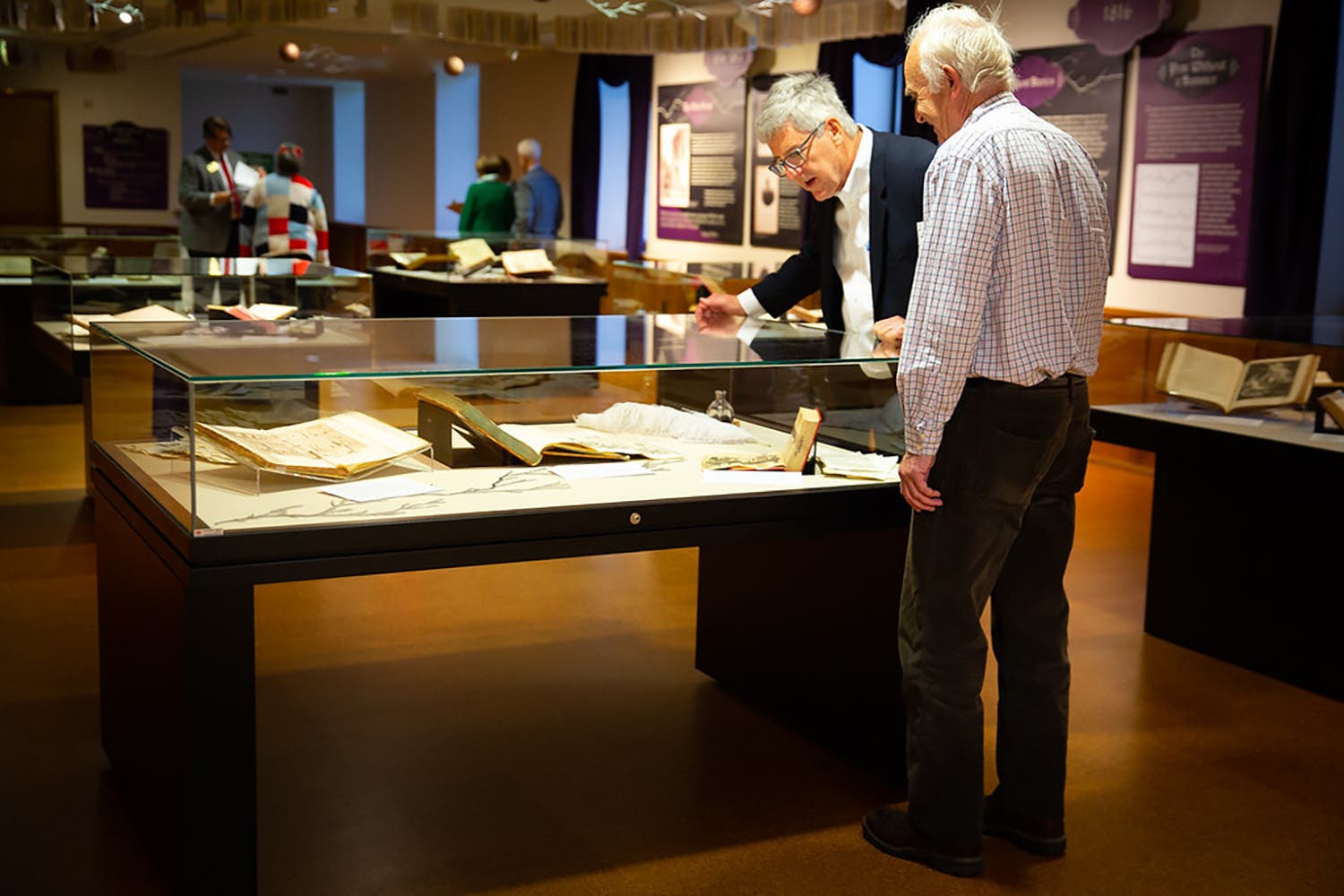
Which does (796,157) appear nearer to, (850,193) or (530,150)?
(850,193)

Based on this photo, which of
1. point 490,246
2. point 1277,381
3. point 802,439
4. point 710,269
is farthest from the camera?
point 490,246

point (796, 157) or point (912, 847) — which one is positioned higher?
point (796, 157)

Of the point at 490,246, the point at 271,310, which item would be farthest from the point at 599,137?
the point at 271,310

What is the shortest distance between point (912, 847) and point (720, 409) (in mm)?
1125

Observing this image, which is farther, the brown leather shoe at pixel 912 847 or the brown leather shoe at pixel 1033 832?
the brown leather shoe at pixel 1033 832

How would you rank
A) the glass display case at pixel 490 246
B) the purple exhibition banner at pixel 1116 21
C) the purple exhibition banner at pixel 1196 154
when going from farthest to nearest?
the glass display case at pixel 490 246 < the purple exhibition banner at pixel 1116 21 < the purple exhibition banner at pixel 1196 154

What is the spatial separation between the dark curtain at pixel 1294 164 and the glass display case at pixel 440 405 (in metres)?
4.66

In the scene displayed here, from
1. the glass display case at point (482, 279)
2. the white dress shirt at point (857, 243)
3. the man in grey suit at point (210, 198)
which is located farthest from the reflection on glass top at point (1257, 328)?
the man in grey suit at point (210, 198)

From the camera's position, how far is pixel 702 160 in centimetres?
1287

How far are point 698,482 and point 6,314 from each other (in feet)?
22.2

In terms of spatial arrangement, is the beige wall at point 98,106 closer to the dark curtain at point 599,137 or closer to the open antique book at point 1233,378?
the dark curtain at point 599,137

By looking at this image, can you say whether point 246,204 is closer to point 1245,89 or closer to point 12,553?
point 12,553

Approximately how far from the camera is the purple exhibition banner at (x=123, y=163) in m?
17.1

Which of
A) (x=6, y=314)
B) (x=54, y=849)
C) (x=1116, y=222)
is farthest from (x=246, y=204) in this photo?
(x=54, y=849)
